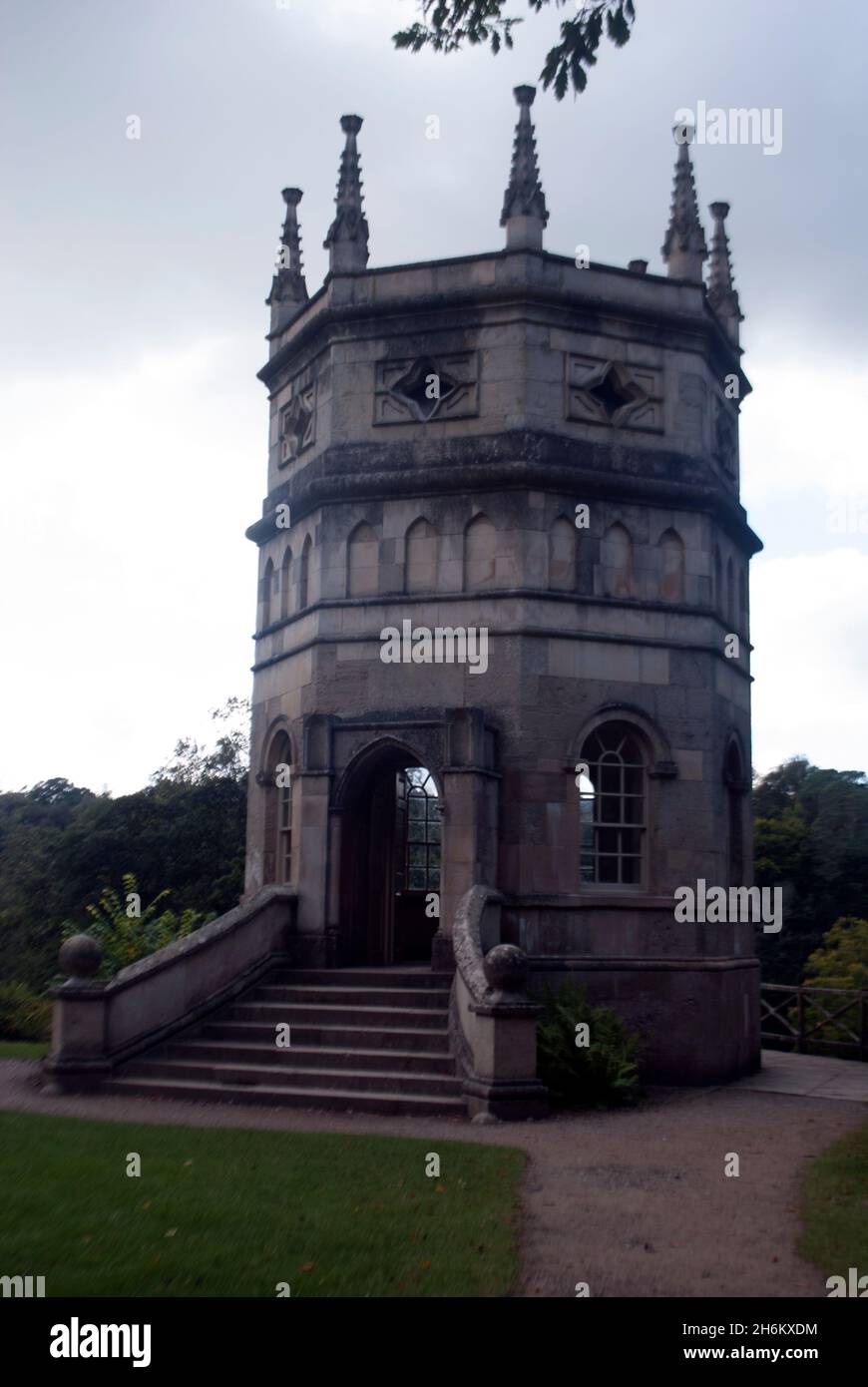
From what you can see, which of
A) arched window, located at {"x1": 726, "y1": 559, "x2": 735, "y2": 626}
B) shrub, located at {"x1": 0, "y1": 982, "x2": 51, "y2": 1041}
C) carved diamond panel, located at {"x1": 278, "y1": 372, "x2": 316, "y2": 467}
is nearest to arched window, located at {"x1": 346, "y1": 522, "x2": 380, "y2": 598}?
carved diamond panel, located at {"x1": 278, "y1": 372, "x2": 316, "y2": 467}

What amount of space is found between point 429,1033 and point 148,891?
23385 millimetres

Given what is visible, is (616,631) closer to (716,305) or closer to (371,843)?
(371,843)

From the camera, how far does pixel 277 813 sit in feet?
56.5

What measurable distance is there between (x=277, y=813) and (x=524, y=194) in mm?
8062

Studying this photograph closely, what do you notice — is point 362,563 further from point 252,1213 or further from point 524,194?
point 252,1213

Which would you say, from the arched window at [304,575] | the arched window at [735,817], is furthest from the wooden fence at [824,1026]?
the arched window at [304,575]

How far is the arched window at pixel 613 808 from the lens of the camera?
1535 centimetres

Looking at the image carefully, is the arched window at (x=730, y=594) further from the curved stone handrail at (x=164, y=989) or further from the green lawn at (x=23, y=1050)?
the green lawn at (x=23, y=1050)

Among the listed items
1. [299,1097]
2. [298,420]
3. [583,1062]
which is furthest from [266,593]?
[583,1062]

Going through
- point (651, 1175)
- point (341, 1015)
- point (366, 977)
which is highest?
point (366, 977)

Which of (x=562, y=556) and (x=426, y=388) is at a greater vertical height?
(x=426, y=388)

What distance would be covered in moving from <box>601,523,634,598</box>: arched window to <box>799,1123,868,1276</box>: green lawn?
703 cm

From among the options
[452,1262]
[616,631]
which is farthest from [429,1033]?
[452,1262]
